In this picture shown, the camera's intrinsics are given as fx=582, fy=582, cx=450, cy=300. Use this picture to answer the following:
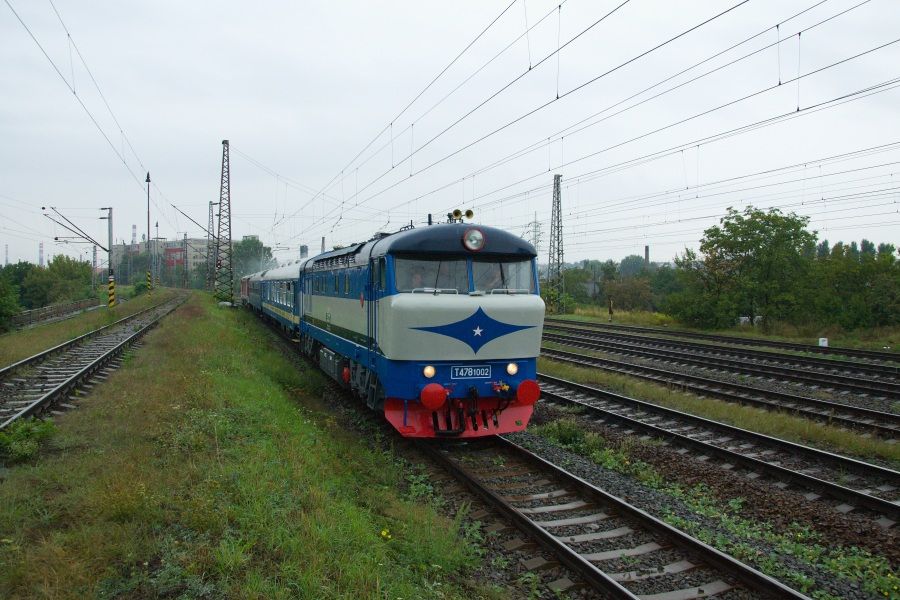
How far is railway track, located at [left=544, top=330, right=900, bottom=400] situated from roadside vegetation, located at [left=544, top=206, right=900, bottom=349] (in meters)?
7.78

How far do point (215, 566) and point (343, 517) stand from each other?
154 cm

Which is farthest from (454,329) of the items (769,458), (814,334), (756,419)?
(814,334)

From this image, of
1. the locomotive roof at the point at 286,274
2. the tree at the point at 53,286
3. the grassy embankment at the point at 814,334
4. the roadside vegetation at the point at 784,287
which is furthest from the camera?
the tree at the point at 53,286

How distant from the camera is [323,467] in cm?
778

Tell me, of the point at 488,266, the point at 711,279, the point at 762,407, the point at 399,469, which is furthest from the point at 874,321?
the point at 399,469

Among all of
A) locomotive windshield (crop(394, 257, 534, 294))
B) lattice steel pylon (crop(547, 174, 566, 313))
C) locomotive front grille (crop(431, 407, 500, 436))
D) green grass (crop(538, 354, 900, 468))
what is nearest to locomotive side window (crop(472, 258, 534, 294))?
locomotive windshield (crop(394, 257, 534, 294))

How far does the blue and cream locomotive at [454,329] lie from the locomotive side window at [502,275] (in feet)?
0.05

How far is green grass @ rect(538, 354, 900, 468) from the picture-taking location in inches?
378

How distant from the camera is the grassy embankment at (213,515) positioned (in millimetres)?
4523

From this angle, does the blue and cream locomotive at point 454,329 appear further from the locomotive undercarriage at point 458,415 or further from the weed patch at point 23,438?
the weed patch at point 23,438

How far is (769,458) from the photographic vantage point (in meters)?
9.16

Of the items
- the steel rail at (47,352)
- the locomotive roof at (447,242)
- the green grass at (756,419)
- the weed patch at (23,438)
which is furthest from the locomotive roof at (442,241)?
the steel rail at (47,352)

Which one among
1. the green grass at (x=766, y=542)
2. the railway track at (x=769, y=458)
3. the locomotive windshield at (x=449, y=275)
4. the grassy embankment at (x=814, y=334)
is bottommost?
the green grass at (x=766, y=542)

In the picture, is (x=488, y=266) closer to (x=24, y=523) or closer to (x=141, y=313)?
(x=24, y=523)
